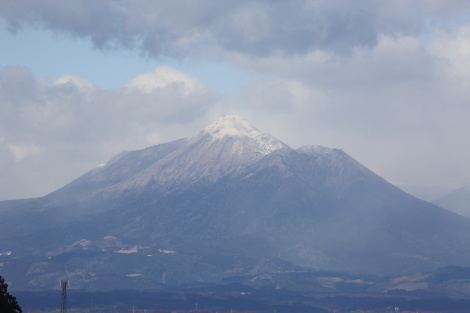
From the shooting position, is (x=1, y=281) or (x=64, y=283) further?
(x=64, y=283)

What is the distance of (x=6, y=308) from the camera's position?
10806 centimetres

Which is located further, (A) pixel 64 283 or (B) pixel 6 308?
(A) pixel 64 283

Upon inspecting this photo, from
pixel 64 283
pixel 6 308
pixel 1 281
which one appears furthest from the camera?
pixel 64 283

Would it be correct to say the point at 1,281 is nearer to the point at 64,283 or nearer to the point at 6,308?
the point at 6,308

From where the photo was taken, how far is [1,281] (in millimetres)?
117438

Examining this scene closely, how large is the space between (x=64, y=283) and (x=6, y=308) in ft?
122

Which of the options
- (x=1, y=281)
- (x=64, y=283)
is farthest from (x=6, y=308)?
(x=64, y=283)

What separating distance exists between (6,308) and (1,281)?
391 inches

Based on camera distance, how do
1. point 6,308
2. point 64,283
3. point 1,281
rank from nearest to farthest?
point 6,308, point 1,281, point 64,283

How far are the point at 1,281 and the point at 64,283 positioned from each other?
92.5 ft
